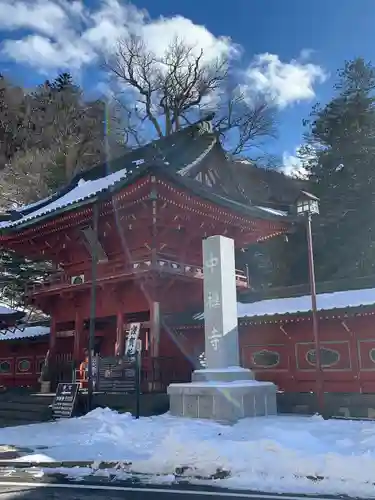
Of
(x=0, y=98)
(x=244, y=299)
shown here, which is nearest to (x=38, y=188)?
(x=0, y=98)

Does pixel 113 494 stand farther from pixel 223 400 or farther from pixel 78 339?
pixel 78 339

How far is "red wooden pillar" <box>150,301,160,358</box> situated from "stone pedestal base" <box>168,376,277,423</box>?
13.5ft

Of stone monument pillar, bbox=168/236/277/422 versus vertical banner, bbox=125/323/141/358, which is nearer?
stone monument pillar, bbox=168/236/277/422

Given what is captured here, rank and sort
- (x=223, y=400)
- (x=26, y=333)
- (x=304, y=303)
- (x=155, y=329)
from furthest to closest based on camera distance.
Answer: (x=26, y=333)
(x=155, y=329)
(x=304, y=303)
(x=223, y=400)

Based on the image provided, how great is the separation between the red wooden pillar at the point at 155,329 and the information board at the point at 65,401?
3.43m

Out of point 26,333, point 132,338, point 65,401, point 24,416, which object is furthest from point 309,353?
point 26,333

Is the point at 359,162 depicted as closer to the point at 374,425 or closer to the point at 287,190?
the point at 287,190

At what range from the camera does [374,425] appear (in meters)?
10.6

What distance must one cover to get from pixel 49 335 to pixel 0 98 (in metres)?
26.7

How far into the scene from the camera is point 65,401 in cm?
1354

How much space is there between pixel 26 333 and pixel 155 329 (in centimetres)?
1073

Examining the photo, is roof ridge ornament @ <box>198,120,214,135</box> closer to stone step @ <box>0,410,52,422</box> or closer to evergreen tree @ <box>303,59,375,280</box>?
evergreen tree @ <box>303,59,375,280</box>

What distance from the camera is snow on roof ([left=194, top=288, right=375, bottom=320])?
46.0 ft

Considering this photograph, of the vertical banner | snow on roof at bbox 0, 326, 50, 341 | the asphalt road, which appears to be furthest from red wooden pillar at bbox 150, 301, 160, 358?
the asphalt road
